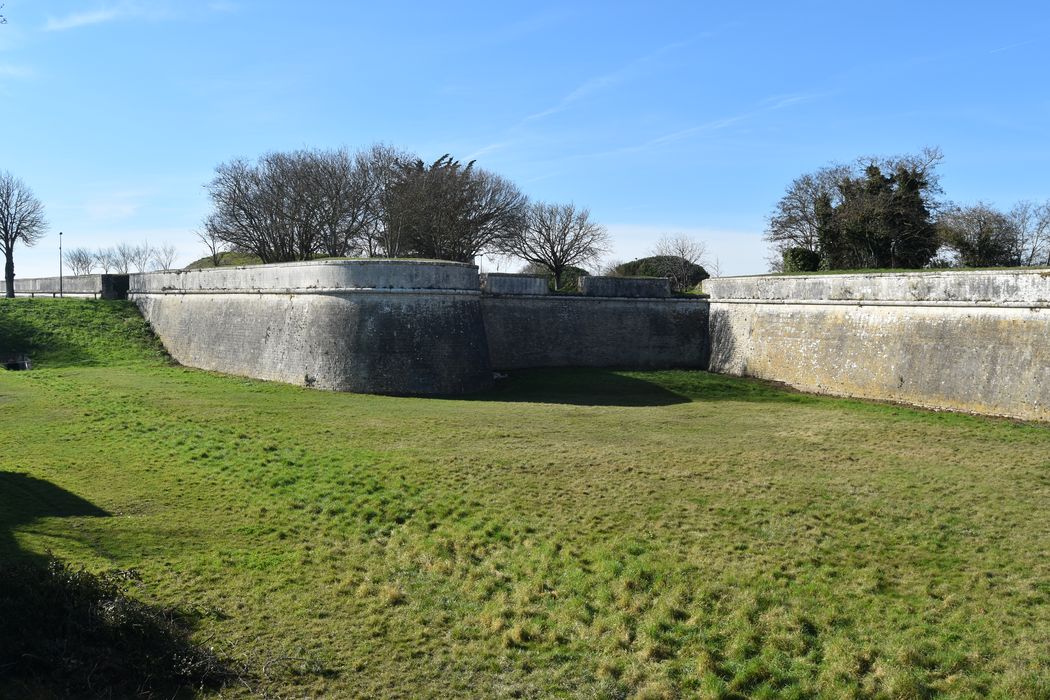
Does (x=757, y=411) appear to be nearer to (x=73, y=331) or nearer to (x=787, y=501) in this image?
(x=787, y=501)

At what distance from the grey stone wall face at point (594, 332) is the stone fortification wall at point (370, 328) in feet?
9.33

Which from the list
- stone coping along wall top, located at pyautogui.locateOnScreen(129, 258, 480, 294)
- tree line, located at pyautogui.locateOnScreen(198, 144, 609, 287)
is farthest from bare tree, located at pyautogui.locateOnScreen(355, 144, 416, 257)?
stone coping along wall top, located at pyautogui.locateOnScreen(129, 258, 480, 294)

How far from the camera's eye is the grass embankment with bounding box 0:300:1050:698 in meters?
6.02

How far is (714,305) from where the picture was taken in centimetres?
2361

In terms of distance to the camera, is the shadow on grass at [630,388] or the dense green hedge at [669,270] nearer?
the shadow on grass at [630,388]

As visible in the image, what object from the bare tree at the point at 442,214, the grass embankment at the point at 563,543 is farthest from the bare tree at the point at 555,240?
the grass embankment at the point at 563,543

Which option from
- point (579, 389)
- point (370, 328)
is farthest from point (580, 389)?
point (370, 328)

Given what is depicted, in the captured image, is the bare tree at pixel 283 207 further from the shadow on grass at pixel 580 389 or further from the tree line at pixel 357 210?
the shadow on grass at pixel 580 389

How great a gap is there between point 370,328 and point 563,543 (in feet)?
33.6

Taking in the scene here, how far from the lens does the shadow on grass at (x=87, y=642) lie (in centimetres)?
518

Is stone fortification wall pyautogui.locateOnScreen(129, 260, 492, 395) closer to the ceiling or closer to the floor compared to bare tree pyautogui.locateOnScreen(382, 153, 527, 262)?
closer to the floor

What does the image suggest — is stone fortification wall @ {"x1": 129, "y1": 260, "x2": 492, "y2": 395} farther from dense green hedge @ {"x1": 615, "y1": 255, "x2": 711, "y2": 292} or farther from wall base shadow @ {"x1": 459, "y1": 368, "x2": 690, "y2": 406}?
dense green hedge @ {"x1": 615, "y1": 255, "x2": 711, "y2": 292}

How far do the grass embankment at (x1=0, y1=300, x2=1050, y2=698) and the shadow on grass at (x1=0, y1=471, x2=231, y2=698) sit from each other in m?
0.45

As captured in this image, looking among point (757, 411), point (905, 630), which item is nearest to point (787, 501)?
point (905, 630)
